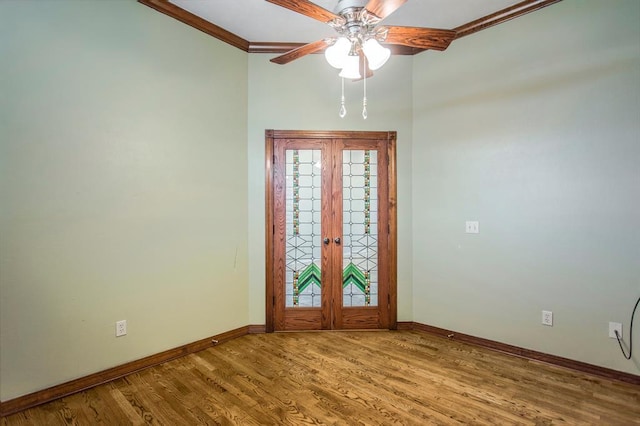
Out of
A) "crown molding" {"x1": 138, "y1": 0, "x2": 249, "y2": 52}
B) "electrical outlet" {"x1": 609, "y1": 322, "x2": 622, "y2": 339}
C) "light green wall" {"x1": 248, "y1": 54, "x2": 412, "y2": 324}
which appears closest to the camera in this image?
"electrical outlet" {"x1": 609, "y1": 322, "x2": 622, "y2": 339}

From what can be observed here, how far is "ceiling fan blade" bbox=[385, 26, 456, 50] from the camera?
185 cm

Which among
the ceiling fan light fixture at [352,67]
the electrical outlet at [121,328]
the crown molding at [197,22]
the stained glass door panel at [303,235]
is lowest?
the electrical outlet at [121,328]

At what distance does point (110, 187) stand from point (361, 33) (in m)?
2.06

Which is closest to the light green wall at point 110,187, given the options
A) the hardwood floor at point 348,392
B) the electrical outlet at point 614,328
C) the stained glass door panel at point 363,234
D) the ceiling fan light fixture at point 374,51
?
the hardwood floor at point 348,392

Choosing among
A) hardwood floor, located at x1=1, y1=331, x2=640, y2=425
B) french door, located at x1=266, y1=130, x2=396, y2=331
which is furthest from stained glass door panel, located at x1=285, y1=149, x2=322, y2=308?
hardwood floor, located at x1=1, y1=331, x2=640, y2=425

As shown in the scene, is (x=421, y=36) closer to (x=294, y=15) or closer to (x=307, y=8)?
(x=307, y=8)

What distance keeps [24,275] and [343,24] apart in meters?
2.50

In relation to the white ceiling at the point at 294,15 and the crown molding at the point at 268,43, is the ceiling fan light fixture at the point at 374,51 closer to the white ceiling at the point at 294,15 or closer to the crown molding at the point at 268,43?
the white ceiling at the point at 294,15

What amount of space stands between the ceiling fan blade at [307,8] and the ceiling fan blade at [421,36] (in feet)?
1.18

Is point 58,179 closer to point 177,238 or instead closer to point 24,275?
point 24,275

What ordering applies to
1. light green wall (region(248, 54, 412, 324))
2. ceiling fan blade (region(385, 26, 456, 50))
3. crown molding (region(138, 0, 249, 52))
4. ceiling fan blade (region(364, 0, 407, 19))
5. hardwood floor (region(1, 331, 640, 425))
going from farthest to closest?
light green wall (region(248, 54, 412, 324)), crown molding (region(138, 0, 249, 52)), hardwood floor (region(1, 331, 640, 425)), ceiling fan blade (region(385, 26, 456, 50)), ceiling fan blade (region(364, 0, 407, 19))

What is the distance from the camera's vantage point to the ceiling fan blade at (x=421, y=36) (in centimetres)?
185

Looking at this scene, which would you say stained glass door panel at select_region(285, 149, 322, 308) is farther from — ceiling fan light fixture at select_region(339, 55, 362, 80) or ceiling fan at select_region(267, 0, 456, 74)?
ceiling fan at select_region(267, 0, 456, 74)

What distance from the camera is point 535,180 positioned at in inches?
108
